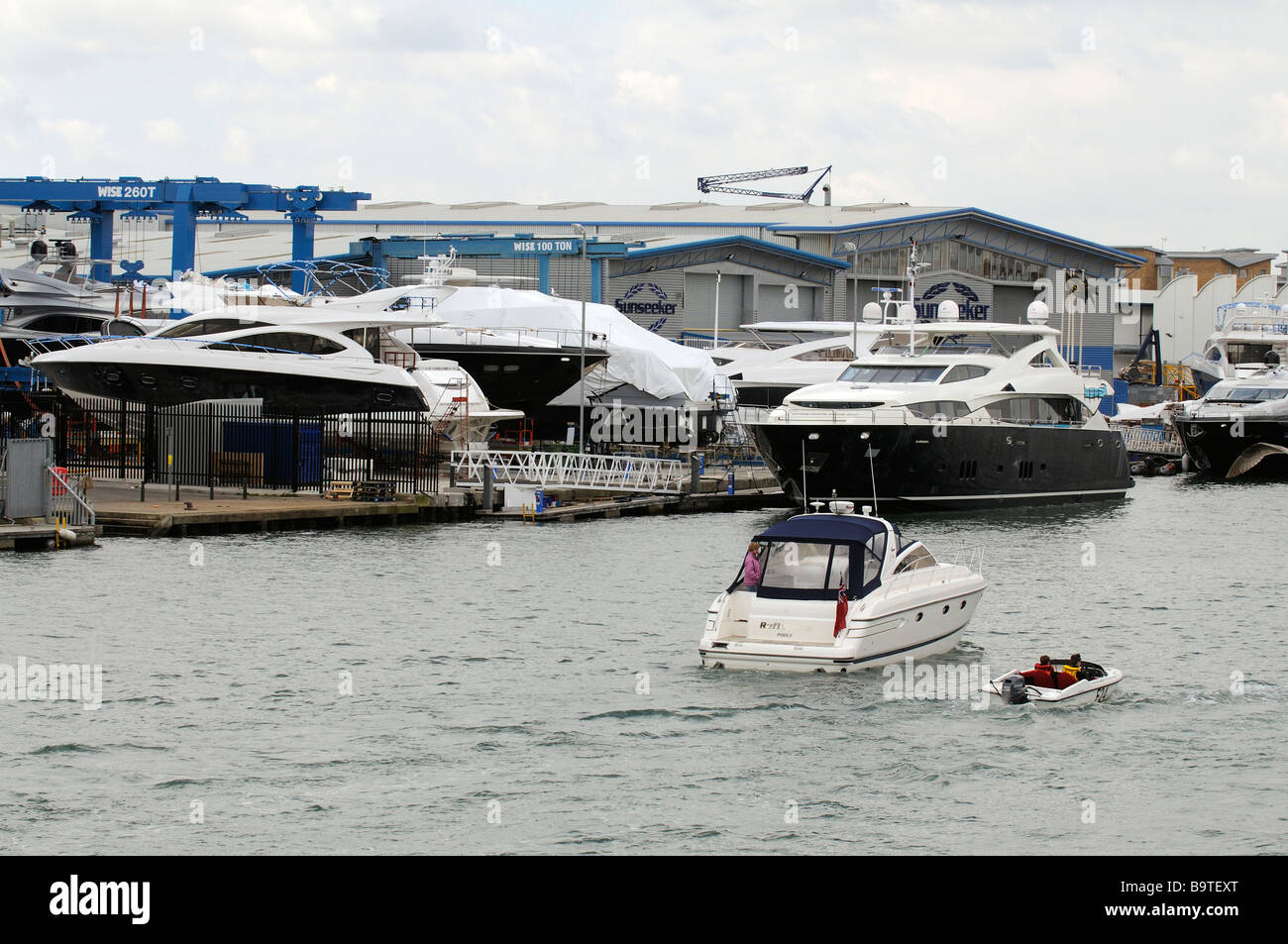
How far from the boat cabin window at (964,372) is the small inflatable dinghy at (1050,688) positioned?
2524 centimetres

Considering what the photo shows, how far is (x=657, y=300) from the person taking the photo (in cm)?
7750

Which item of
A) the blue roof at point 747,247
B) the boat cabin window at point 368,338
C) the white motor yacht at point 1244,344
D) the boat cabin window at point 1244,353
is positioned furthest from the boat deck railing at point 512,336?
the boat cabin window at point 1244,353

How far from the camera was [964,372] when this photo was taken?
45406mm

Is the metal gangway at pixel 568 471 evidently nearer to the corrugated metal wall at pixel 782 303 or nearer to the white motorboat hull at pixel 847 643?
the white motorboat hull at pixel 847 643

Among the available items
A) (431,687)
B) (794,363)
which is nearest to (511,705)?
(431,687)

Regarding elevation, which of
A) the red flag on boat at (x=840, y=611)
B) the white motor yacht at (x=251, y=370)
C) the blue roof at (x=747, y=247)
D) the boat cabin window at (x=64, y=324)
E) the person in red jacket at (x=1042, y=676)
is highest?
the blue roof at (x=747, y=247)

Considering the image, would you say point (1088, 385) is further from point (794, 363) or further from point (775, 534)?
point (775, 534)

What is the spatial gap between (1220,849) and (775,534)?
8276 millimetres

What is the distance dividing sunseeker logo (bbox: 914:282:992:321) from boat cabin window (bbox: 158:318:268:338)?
50.5m

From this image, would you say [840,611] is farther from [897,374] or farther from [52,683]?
[897,374]

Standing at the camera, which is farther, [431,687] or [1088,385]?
[1088,385]

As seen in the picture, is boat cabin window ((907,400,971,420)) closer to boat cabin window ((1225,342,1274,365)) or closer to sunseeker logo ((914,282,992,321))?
boat cabin window ((1225,342,1274,365))

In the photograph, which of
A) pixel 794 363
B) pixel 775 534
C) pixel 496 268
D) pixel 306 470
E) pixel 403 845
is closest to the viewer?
pixel 403 845

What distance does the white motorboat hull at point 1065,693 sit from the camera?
19.2 m
